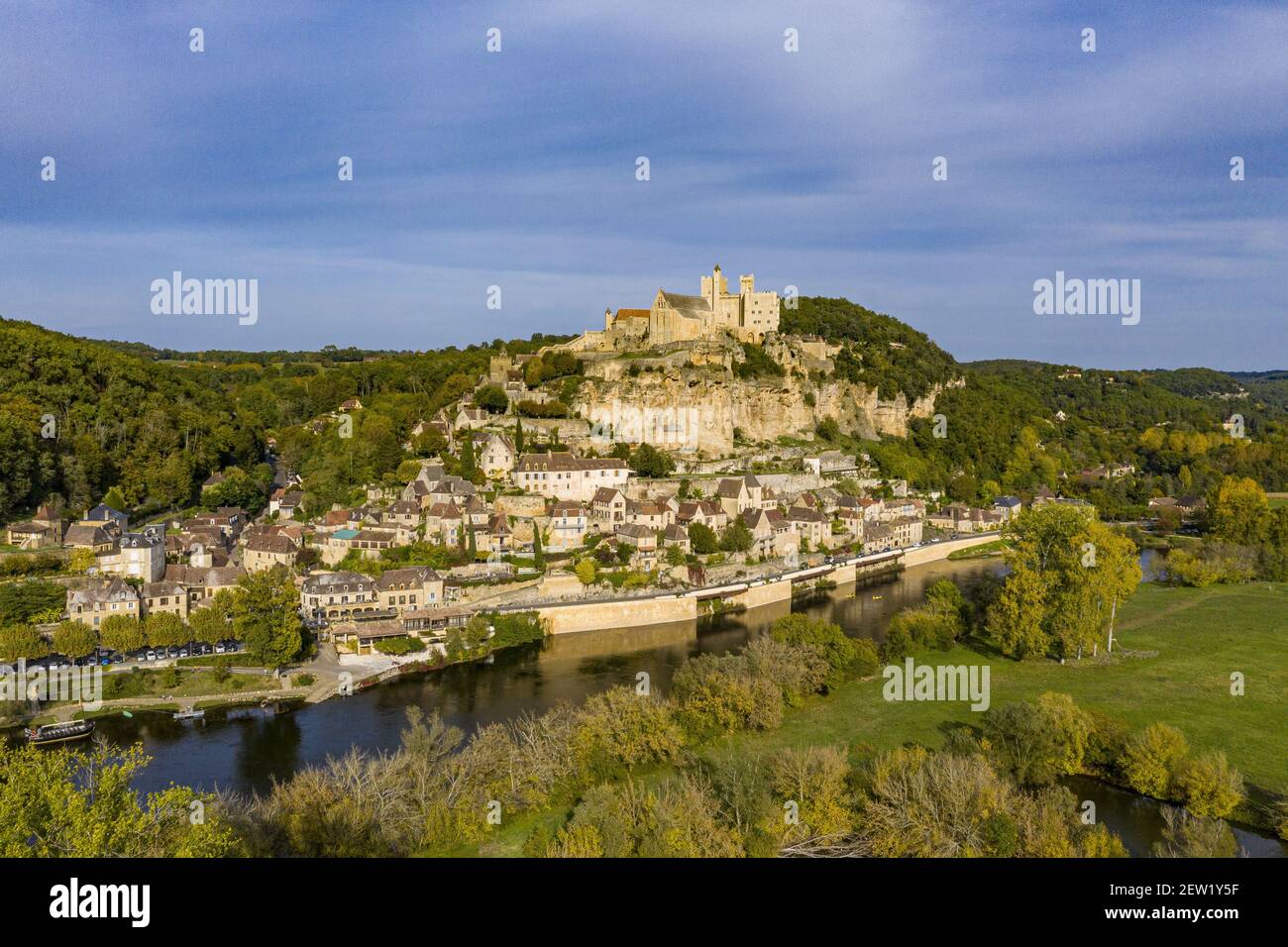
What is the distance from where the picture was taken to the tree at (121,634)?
21.6 m

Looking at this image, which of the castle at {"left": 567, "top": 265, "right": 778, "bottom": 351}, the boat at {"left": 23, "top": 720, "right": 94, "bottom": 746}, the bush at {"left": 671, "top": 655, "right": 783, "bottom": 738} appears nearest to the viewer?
the bush at {"left": 671, "top": 655, "right": 783, "bottom": 738}

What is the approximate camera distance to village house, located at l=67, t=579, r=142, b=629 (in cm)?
2234

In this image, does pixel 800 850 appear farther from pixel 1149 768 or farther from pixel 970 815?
pixel 1149 768

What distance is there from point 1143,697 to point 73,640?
82.8 ft

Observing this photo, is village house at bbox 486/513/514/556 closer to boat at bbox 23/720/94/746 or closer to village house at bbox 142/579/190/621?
village house at bbox 142/579/190/621

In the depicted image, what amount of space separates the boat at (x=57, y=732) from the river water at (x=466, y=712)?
442 millimetres

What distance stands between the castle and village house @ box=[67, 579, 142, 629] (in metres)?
26.7

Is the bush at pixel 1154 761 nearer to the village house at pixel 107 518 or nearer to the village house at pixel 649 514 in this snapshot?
the village house at pixel 649 514

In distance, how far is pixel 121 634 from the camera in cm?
2166

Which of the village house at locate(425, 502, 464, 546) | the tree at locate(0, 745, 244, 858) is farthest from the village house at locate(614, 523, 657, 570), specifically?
the tree at locate(0, 745, 244, 858)

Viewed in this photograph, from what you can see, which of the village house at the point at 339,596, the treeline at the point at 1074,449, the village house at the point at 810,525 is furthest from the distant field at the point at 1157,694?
the treeline at the point at 1074,449

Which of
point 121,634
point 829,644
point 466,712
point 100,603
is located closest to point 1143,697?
point 829,644

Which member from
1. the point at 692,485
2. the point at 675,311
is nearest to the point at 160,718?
the point at 692,485

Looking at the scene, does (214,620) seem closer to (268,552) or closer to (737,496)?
(268,552)
